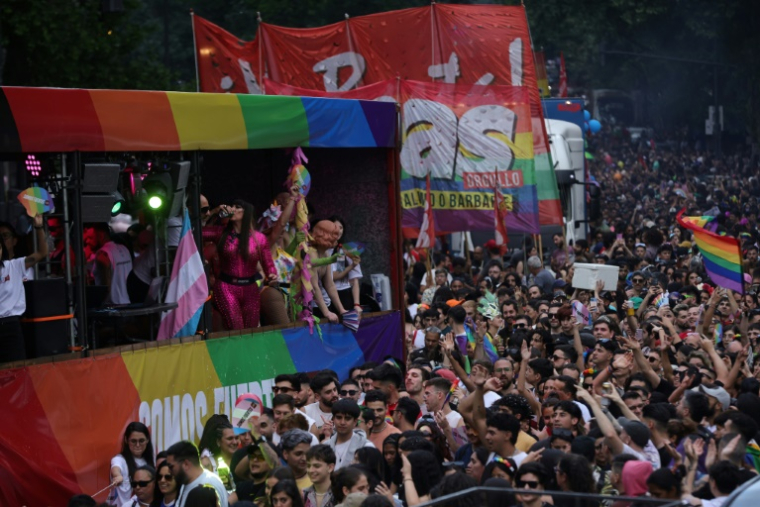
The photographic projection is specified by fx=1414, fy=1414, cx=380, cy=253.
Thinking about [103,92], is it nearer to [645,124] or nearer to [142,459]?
[142,459]

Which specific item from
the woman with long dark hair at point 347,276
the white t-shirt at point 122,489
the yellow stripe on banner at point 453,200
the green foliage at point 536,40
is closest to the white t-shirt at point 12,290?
the white t-shirt at point 122,489

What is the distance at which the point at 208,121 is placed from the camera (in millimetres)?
11812

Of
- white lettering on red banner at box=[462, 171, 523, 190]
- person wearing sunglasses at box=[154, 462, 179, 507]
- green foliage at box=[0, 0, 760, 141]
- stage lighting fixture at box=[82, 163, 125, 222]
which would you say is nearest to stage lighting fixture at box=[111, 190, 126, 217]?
stage lighting fixture at box=[82, 163, 125, 222]

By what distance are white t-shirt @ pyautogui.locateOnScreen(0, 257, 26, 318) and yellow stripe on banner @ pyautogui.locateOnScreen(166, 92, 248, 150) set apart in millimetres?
1854

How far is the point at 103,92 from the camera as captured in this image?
10820 mm

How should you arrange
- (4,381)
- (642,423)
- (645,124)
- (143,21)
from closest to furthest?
(642,423)
(4,381)
(143,21)
(645,124)

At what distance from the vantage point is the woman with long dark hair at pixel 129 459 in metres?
10.1

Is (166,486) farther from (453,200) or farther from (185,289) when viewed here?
(453,200)

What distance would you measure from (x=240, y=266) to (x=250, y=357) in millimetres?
836

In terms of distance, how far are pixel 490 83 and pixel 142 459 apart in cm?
1075

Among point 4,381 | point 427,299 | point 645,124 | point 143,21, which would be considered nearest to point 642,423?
point 4,381

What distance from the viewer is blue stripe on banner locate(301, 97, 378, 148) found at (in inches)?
516

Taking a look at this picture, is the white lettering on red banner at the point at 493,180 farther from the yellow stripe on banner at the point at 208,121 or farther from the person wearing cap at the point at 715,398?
the person wearing cap at the point at 715,398

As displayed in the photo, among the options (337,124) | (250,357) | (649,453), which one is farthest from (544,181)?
(649,453)
